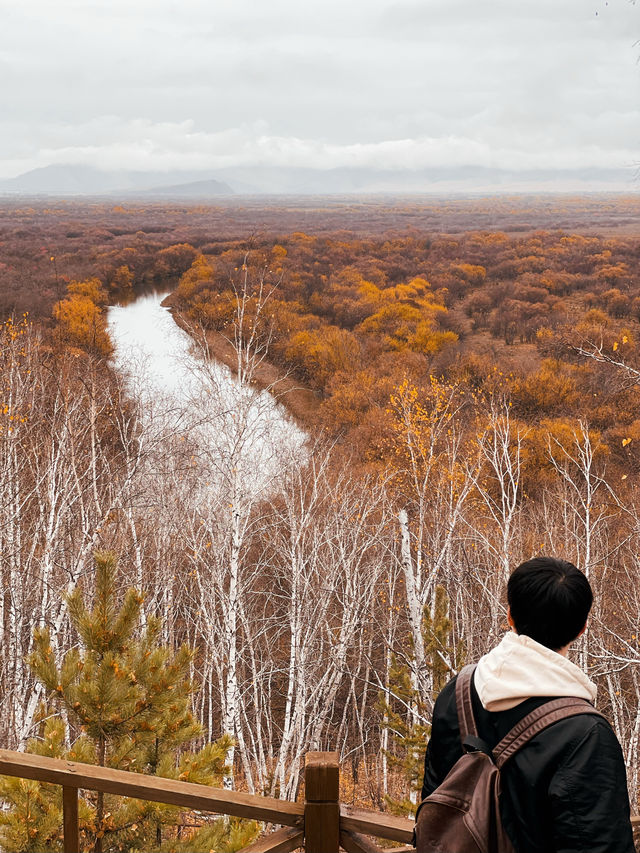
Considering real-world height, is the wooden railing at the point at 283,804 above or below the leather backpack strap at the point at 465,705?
below

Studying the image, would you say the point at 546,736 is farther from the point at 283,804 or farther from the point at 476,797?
the point at 283,804

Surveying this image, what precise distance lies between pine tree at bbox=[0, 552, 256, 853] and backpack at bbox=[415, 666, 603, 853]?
213 centimetres

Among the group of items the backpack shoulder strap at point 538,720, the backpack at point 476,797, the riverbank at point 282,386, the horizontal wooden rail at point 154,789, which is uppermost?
the backpack shoulder strap at point 538,720

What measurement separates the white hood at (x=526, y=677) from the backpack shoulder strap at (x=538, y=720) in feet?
0.09

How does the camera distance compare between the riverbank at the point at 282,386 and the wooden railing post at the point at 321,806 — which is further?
the riverbank at the point at 282,386

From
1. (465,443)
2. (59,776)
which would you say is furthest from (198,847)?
(465,443)

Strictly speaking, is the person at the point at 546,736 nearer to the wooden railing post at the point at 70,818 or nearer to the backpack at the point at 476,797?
the backpack at the point at 476,797

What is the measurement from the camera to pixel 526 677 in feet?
5.24

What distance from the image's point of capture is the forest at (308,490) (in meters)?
7.53

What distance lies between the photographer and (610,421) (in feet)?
90.1

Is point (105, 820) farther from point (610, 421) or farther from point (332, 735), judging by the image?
point (610, 421)

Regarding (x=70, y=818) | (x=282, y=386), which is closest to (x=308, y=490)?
(x=282, y=386)

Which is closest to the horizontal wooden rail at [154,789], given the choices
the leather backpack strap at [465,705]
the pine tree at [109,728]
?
the leather backpack strap at [465,705]

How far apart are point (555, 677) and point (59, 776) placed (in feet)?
4.81
